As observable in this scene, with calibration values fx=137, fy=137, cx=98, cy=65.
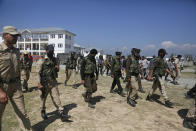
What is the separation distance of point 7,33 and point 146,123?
13.6 feet

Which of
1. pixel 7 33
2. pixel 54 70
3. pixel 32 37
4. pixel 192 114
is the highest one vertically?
pixel 32 37

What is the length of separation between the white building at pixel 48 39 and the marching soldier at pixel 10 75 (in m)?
41.1

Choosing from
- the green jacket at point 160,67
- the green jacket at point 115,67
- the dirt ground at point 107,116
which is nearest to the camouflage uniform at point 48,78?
the dirt ground at point 107,116

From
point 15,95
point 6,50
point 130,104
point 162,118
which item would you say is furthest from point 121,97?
point 6,50

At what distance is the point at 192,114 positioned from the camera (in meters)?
3.62

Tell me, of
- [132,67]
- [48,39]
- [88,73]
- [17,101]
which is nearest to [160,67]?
[132,67]

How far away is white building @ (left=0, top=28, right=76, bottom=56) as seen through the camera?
142ft

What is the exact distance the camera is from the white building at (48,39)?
4338 cm

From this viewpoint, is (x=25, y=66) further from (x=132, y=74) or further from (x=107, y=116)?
(x=132, y=74)

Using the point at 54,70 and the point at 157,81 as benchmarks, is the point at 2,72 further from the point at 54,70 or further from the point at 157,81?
the point at 157,81

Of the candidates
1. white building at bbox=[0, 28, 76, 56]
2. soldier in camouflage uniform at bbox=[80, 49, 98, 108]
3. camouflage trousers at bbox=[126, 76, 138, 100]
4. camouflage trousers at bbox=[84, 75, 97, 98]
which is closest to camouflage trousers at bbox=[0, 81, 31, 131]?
soldier in camouflage uniform at bbox=[80, 49, 98, 108]

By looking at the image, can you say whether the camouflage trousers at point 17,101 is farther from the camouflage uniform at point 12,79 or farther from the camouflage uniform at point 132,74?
the camouflage uniform at point 132,74

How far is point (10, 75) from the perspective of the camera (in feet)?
8.77

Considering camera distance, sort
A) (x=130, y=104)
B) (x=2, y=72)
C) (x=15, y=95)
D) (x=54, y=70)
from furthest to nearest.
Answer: (x=130, y=104)
(x=54, y=70)
(x=15, y=95)
(x=2, y=72)
